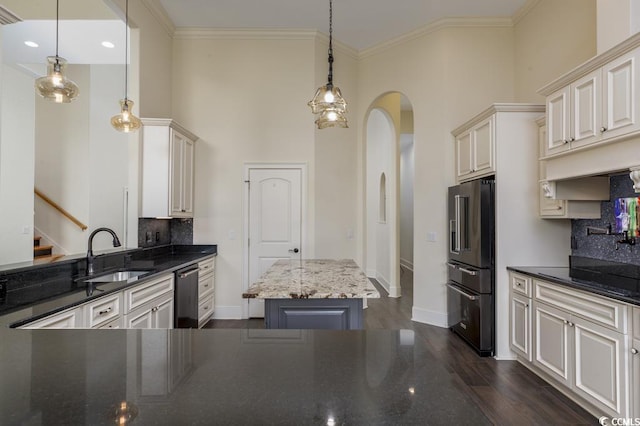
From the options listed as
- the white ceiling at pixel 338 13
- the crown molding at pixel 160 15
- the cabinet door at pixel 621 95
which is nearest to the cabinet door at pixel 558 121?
the cabinet door at pixel 621 95

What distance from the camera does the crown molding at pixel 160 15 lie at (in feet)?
12.8

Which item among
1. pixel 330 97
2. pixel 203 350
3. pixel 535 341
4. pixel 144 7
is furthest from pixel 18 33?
pixel 535 341

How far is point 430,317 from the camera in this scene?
4.22 meters

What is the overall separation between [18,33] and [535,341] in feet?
22.0

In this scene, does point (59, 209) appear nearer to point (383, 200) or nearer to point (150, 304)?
point (150, 304)

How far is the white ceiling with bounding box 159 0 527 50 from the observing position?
13.1 feet

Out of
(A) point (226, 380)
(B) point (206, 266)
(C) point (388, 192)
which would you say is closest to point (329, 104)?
(A) point (226, 380)

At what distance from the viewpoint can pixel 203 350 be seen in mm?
982

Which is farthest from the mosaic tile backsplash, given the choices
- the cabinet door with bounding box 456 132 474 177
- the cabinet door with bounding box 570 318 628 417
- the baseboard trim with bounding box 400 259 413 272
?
the baseboard trim with bounding box 400 259 413 272

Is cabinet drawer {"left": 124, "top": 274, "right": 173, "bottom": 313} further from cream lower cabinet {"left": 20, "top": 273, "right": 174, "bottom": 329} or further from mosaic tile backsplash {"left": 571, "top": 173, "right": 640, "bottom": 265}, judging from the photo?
mosaic tile backsplash {"left": 571, "top": 173, "right": 640, "bottom": 265}

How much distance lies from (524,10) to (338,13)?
92.3 inches

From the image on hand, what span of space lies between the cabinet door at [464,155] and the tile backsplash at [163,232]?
3733 mm

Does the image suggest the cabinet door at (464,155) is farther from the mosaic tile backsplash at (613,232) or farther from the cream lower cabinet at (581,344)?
the cream lower cabinet at (581,344)

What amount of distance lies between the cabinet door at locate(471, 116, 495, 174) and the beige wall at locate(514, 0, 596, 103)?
983mm
